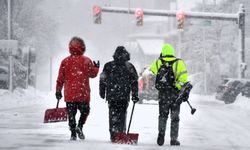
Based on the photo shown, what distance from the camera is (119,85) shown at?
36.8ft

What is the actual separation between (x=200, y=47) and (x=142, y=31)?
80.4 meters

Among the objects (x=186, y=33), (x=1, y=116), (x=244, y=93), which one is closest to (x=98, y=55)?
(x=186, y=33)

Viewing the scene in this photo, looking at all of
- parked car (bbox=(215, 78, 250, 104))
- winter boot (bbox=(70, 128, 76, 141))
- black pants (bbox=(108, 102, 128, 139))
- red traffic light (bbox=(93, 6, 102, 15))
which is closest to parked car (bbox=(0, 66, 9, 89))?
red traffic light (bbox=(93, 6, 102, 15))

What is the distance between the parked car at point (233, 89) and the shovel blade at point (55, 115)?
2224cm

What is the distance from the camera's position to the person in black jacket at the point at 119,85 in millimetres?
11164

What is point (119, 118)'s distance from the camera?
11.2m

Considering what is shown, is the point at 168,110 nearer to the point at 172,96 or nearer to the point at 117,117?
the point at 172,96

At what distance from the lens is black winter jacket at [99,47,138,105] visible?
11172mm

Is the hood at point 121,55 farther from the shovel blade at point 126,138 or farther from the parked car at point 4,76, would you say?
the parked car at point 4,76

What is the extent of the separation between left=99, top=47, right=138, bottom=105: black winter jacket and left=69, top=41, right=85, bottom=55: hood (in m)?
0.56

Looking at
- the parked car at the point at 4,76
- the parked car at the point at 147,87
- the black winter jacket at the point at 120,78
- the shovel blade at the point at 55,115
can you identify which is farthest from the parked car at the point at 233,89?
the shovel blade at the point at 55,115

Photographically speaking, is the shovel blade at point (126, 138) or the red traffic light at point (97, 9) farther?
the red traffic light at point (97, 9)

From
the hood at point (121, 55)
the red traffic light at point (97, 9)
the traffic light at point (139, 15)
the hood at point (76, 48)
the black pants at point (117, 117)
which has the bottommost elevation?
the black pants at point (117, 117)

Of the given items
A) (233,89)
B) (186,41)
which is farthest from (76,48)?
(186,41)
